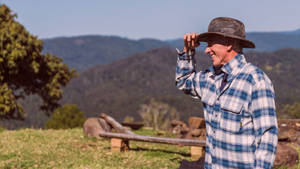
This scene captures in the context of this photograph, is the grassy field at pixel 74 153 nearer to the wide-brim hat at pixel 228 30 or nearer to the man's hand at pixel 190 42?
the man's hand at pixel 190 42

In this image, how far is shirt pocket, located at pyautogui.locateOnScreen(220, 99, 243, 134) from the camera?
3.17m

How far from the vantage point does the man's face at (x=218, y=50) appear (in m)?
3.42

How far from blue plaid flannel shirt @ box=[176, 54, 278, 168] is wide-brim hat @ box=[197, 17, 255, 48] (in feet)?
0.56

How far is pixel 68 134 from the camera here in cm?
1462

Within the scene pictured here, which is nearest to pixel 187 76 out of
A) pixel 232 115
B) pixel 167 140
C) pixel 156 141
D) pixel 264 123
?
pixel 232 115

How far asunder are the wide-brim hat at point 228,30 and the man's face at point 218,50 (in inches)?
2.7

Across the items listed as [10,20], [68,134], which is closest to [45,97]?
[10,20]

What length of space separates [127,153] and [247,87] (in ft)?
27.5

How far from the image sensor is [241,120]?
3.20m

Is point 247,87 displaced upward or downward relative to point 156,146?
upward

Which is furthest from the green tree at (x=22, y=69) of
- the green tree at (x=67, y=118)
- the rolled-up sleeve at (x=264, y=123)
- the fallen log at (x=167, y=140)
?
the rolled-up sleeve at (x=264, y=123)

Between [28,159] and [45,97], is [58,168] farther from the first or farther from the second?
[45,97]

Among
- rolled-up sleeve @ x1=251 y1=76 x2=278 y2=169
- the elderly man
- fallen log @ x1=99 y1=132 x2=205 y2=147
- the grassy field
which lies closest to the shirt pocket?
the elderly man

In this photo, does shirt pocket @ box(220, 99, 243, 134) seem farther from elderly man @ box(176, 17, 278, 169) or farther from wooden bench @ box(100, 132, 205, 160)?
wooden bench @ box(100, 132, 205, 160)
